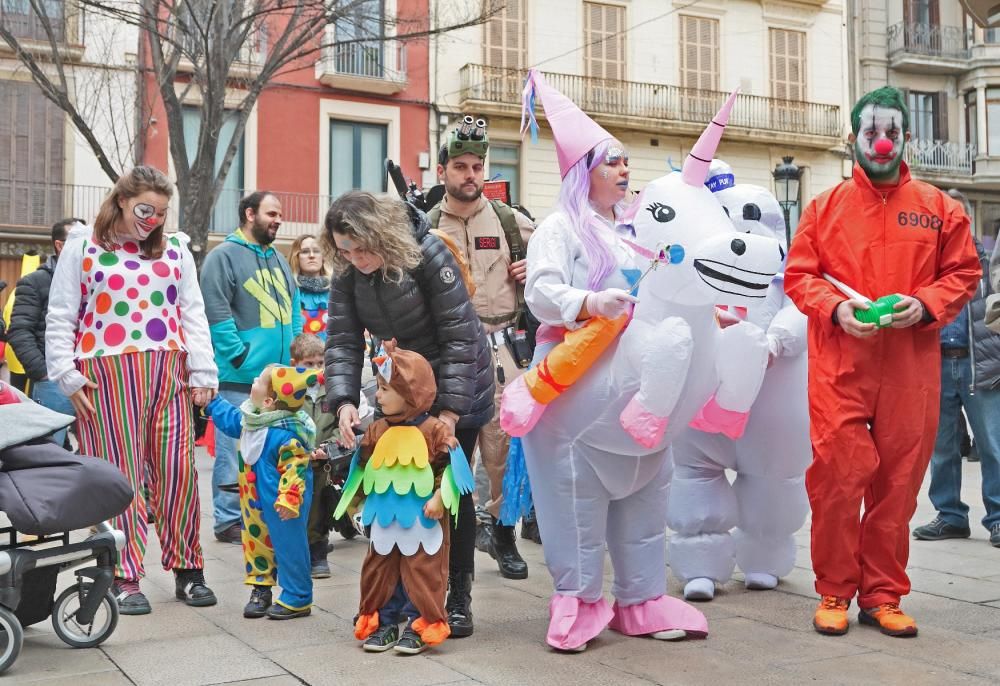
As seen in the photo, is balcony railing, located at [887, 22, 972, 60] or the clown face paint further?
balcony railing, located at [887, 22, 972, 60]

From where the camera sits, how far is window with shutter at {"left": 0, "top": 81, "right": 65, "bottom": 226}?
2100 cm

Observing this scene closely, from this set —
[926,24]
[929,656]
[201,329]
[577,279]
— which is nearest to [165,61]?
[201,329]

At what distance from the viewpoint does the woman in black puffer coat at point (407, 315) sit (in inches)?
156

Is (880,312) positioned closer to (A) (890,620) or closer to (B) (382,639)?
(A) (890,620)

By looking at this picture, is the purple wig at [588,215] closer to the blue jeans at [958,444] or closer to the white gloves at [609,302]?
the white gloves at [609,302]

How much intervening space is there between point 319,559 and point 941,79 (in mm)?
27397

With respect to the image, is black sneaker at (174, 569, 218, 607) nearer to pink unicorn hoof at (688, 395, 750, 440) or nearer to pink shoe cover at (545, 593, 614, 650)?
pink shoe cover at (545, 593, 614, 650)

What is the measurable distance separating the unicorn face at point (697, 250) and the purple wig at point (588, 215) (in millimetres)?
190

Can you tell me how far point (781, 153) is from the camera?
2534 centimetres

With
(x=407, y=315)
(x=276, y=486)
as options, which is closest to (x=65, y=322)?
(x=276, y=486)

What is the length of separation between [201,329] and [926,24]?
2758 centimetres

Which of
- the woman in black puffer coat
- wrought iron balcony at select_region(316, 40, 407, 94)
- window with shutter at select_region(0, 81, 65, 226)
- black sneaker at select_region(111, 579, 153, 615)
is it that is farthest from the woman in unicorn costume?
window with shutter at select_region(0, 81, 65, 226)

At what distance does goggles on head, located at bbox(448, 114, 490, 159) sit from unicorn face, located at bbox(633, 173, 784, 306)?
1.40 meters

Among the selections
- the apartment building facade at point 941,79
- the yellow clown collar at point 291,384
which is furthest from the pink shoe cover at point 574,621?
the apartment building facade at point 941,79
